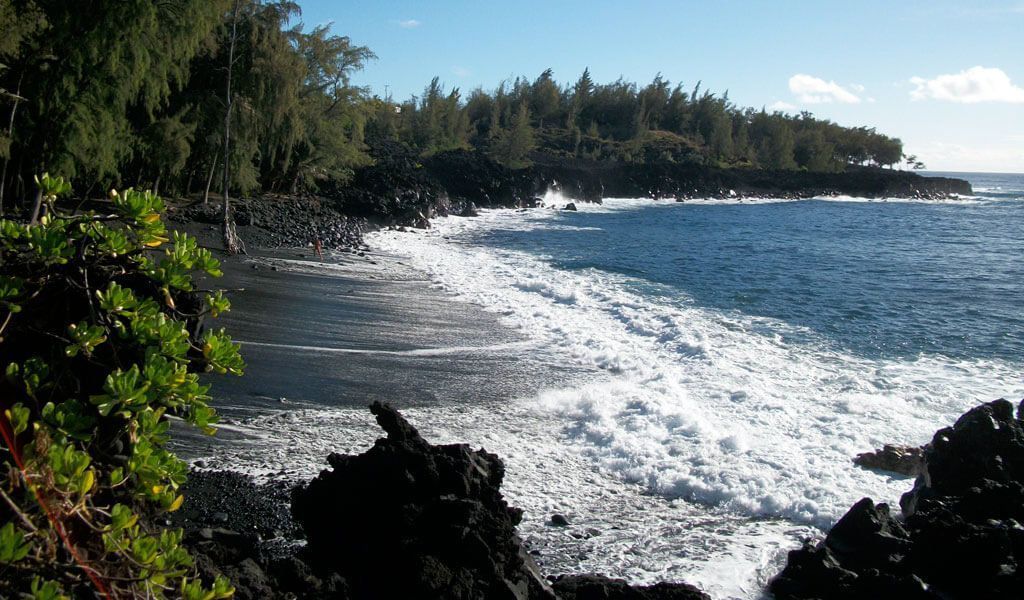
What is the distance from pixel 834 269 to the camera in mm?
26828

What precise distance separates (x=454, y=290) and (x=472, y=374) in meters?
7.16

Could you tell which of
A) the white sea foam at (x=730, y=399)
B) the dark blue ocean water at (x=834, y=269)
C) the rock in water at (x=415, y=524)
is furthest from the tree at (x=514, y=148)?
the rock in water at (x=415, y=524)

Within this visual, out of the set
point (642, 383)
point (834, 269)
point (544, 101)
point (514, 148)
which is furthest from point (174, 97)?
point (544, 101)

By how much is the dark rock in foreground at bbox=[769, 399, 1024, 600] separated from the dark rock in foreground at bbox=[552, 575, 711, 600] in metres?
1.09

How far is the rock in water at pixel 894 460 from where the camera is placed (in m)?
8.32

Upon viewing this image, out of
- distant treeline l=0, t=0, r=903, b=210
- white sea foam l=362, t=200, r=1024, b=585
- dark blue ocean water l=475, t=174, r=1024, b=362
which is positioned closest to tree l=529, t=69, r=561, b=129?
dark blue ocean water l=475, t=174, r=1024, b=362

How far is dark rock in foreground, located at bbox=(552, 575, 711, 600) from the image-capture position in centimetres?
486

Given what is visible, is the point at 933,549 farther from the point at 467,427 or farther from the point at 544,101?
the point at 544,101

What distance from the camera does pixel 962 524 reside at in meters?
5.69

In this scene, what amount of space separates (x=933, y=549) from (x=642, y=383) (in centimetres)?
574

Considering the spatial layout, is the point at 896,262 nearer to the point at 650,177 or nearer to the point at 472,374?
the point at 472,374

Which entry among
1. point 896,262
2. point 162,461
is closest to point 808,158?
point 896,262

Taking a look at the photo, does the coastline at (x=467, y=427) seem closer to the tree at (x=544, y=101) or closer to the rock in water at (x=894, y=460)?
the rock in water at (x=894, y=460)

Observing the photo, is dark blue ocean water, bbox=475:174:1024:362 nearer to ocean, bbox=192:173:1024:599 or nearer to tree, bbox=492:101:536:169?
ocean, bbox=192:173:1024:599
